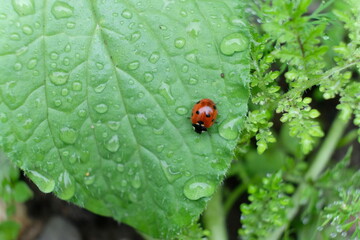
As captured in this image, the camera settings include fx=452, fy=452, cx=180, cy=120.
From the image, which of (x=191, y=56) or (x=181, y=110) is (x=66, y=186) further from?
(x=191, y=56)

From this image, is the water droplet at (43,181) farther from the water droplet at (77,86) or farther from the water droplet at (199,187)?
the water droplet at (199,187)

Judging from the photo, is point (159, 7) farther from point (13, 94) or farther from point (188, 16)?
point (13, 94)

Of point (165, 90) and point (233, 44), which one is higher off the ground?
point (233, 44)

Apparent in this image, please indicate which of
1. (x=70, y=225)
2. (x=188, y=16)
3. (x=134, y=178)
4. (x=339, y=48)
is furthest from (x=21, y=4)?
(x=70, y=225)

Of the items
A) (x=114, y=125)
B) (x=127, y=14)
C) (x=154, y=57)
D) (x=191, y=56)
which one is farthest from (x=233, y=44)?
(x=114, y=125)

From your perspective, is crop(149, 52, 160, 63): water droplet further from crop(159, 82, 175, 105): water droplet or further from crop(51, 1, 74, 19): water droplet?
crop(51, 1, 74, 19): water droplet
